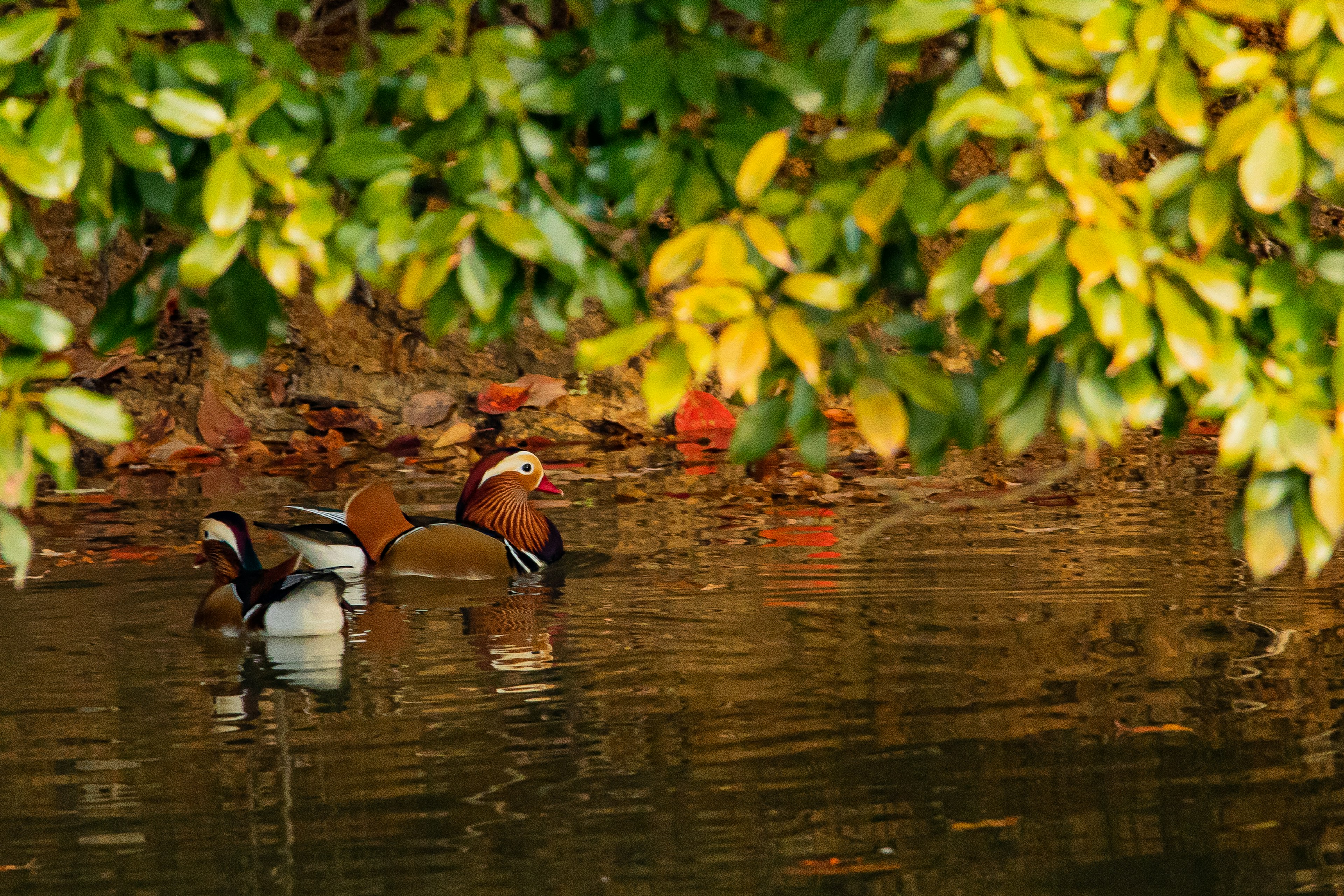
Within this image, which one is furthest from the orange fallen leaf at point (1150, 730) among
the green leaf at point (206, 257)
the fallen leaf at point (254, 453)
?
the fallen leaf at point (254, 453)

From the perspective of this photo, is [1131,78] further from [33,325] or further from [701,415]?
[701,415]

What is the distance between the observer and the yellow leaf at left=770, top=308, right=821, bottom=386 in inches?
96.4

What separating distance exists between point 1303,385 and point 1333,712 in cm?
335

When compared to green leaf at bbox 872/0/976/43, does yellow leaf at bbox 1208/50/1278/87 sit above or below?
below

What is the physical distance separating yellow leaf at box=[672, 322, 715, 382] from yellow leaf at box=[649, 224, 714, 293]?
9cm

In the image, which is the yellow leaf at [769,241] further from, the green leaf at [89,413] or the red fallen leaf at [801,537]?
the red fallen leaf at [801,537]

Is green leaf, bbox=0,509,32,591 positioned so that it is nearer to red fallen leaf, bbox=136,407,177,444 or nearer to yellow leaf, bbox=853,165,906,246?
yellow leaf, bbox=853,165,906,246

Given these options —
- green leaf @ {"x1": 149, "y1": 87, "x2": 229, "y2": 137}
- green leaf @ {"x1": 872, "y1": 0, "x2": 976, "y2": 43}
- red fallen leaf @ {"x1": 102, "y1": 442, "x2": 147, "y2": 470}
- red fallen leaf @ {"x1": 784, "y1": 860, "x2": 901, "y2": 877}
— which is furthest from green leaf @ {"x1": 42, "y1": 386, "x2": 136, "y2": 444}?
red fallen leaf @ {"x1": 102, "y1": 442, "x2": 147, "y2": 470}

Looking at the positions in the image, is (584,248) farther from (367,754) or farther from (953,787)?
(367,754)

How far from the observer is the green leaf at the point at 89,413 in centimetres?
257

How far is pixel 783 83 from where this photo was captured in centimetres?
269

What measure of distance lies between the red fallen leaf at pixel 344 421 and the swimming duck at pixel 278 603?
5263 millimetres

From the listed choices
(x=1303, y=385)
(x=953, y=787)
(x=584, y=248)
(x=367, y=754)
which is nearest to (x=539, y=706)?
(x=367, y=754)

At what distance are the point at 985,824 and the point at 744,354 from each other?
2.51 metres
